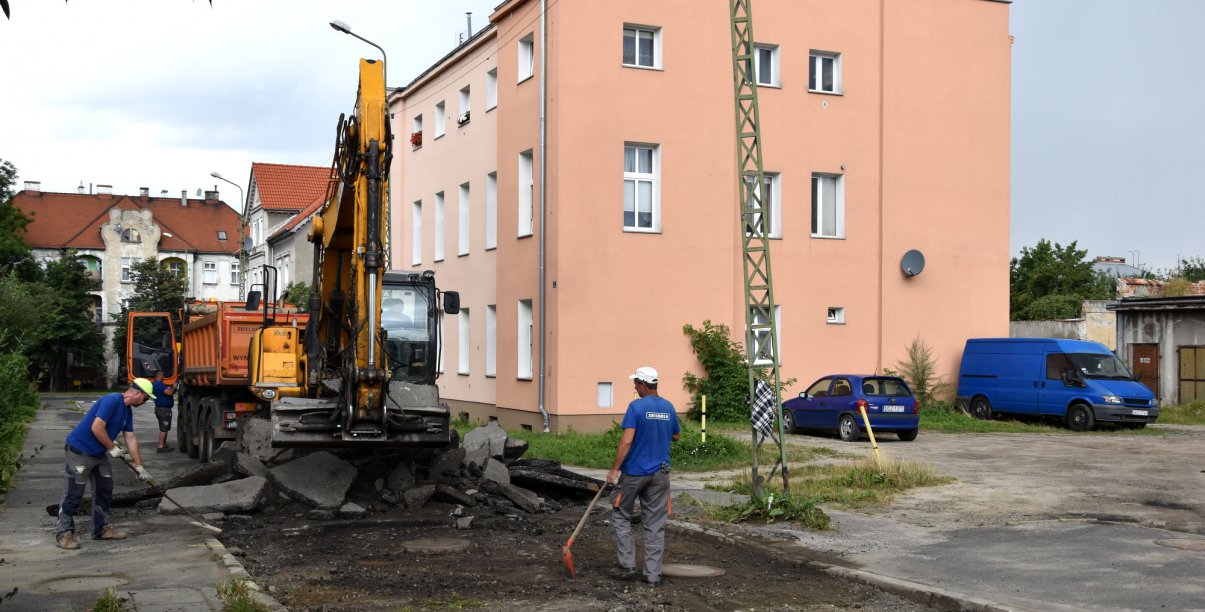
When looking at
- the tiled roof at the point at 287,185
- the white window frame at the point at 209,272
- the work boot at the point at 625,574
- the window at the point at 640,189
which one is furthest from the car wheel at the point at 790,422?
the white window frame at the point at 209,272

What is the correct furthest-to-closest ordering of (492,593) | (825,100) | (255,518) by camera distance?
(825,100) < (255,518) < (492,593)

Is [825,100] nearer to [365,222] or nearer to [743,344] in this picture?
[743,344]

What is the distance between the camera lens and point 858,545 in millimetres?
11305

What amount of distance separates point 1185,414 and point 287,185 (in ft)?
165

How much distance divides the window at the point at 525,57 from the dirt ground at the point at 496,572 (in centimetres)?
1633

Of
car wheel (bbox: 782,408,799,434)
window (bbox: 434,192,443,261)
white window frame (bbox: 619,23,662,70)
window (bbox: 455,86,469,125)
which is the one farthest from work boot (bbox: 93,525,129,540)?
window (bbox: 434,192,443,261)

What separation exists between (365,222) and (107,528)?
161 inches

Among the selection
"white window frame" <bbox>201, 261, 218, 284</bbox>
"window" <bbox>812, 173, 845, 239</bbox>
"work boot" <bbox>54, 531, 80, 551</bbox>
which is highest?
"white window frame" <bbox>201, 261, 218, 284</bbox>

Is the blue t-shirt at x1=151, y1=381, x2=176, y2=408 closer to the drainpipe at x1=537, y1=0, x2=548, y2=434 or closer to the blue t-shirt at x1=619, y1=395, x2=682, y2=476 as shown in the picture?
the drainpipe at x1=537, y1=0, x2=548, y2=434

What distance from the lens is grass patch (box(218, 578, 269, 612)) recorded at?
7844mm

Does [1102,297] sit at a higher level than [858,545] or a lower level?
higher

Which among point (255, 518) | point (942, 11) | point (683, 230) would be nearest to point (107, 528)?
point (255, 518)

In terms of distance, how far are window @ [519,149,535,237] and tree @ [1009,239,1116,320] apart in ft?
116

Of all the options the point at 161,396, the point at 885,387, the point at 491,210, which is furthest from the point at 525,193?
the point at 885,387
